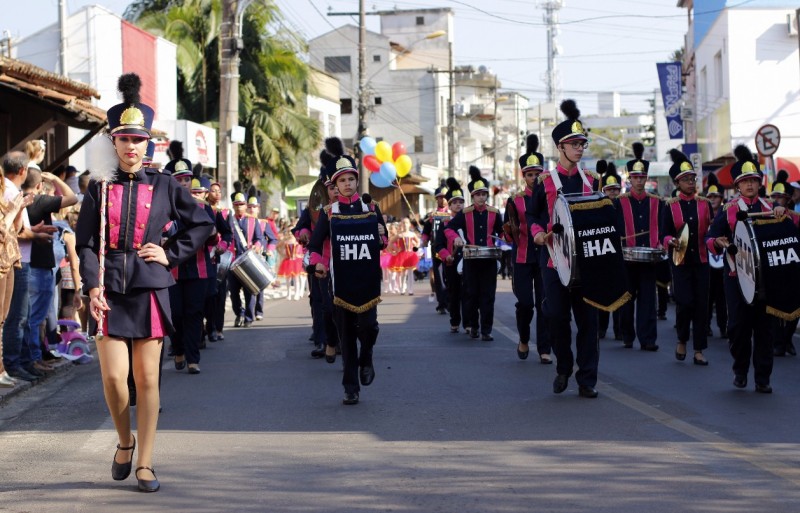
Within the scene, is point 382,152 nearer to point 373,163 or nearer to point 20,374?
point 373,163

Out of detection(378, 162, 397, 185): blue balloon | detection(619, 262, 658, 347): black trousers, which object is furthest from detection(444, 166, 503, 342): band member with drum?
detection(378, 162, 397, 185): blue balloon

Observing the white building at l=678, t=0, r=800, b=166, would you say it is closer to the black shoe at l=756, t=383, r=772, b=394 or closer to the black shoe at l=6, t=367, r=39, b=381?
the black shoe at l=756, t=383, r=772, b=394

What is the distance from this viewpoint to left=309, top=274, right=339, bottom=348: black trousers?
524 inches

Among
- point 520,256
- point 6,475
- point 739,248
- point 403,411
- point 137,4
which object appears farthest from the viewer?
point 137,4

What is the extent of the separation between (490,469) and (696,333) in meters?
5.97

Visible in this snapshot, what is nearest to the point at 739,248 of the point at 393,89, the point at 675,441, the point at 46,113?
the point at 675,441

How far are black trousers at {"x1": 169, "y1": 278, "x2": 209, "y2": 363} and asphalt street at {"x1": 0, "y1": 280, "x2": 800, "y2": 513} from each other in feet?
1.02

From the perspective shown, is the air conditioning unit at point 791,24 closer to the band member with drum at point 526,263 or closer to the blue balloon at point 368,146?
the blue balloon at point 368,146

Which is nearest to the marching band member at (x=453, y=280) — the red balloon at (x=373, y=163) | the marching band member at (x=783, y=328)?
the marching band member at (x=783, y=328)

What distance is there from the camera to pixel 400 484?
6953mm

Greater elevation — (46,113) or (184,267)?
(46,113)

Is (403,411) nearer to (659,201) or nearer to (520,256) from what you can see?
(520,256)

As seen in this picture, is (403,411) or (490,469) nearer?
(490,469)

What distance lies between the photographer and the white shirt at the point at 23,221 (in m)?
11.1
